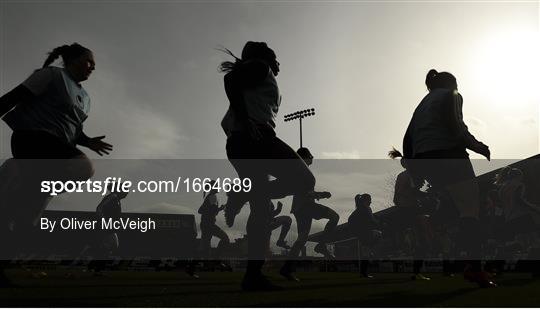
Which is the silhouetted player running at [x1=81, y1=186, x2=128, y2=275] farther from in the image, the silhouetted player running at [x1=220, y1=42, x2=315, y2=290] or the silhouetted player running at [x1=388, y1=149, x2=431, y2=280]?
the silhouetted player running at [x1=220, y1=42, x2=315, y2=290]

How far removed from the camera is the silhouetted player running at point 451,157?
4.74 m

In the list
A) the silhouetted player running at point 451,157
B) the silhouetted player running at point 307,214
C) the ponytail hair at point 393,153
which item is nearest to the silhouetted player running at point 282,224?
the silhouetted player running at point 307,214

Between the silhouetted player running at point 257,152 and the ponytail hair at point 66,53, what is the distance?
1546 mm

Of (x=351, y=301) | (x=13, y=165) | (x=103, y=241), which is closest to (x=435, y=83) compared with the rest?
(x=351, y=301)

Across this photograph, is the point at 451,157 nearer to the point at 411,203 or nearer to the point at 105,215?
the point at 411,203

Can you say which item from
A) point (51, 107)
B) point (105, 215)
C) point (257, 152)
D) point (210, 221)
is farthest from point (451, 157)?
point (105, 215)

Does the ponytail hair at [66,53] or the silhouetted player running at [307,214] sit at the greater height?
the ponytail hair at [66,53]

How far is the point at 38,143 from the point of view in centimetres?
402

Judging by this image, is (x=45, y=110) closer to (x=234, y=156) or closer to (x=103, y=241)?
(x=234, y=156)

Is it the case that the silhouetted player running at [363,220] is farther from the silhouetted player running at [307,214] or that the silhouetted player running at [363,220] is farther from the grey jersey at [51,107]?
the grey jersey at [51,107]

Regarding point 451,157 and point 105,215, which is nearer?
point 451,157

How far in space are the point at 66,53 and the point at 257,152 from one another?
2274 millimetres

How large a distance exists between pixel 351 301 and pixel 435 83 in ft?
10.6

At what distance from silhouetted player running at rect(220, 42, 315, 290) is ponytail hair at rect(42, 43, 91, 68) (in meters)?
1.55
